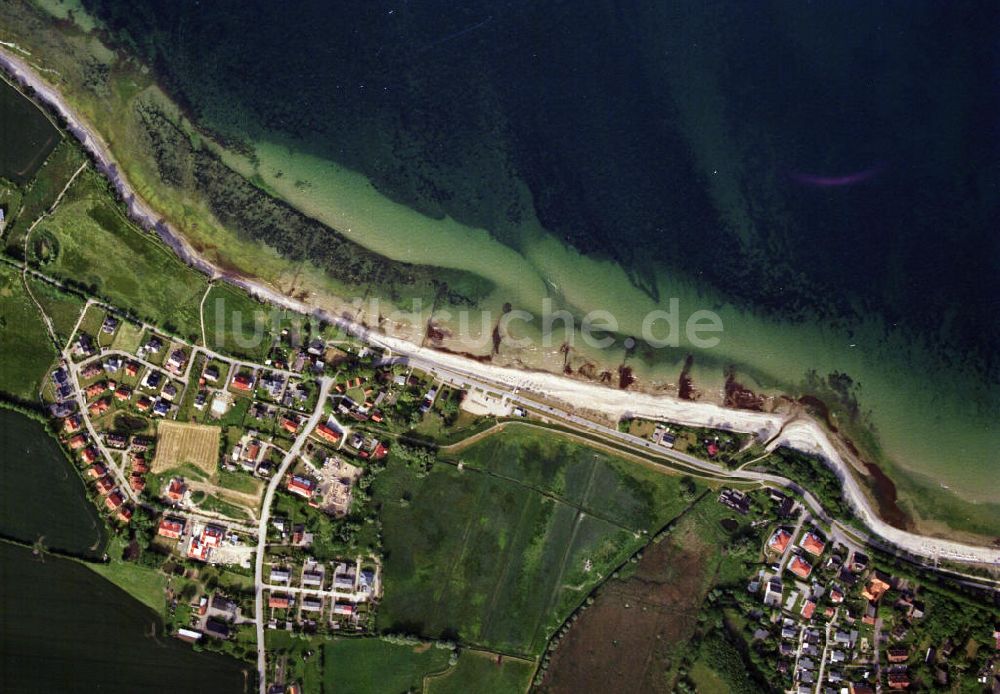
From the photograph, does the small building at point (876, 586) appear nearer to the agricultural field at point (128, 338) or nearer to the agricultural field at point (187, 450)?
the agricultural field at point (187, 450)

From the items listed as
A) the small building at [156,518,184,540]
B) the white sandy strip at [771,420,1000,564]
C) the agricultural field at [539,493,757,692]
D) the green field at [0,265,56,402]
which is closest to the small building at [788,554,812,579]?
the agricultural field at [539,493,757,692]

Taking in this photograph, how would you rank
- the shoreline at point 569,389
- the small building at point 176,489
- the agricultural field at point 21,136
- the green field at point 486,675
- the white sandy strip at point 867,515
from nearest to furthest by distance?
the small building at point 176,489 < the green field at point 486,675 < the agricultural field at point 21,136 < the shoreline at point 569,389 < the white sandy strip at point 867,515

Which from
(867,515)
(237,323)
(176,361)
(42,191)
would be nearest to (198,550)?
(176,361)

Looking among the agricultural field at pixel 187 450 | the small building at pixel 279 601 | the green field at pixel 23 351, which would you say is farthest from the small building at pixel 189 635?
the green field at pixel 23 351

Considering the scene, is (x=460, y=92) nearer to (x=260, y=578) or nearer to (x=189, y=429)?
(x=189, y=429)

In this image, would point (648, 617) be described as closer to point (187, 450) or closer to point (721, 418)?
point (721, 418)
